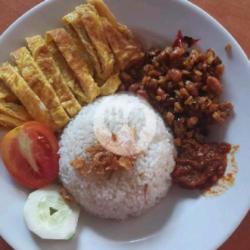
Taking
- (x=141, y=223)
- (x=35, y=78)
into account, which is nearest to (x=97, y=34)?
(x=35, y=78)

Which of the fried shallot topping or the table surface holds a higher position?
the table surface

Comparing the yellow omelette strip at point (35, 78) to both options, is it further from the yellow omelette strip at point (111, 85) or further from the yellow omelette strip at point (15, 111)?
the yellow omelette strip at point (111, 85)

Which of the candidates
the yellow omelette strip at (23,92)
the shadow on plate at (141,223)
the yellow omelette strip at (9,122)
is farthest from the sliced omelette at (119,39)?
the shadow on plate at (141,223)

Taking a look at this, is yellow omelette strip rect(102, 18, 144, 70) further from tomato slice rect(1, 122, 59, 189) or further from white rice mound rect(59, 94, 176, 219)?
tomato slice rect(1, 122, 59, 189)

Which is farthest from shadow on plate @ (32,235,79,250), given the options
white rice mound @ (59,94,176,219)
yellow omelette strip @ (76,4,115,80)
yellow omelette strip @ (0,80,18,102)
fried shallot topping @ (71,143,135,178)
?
yellow omelette strip @ (76,4,115,80)

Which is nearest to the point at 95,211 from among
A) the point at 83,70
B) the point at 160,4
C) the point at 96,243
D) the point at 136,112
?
the point at 96,243

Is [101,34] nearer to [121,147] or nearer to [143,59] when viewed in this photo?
[143,59]
